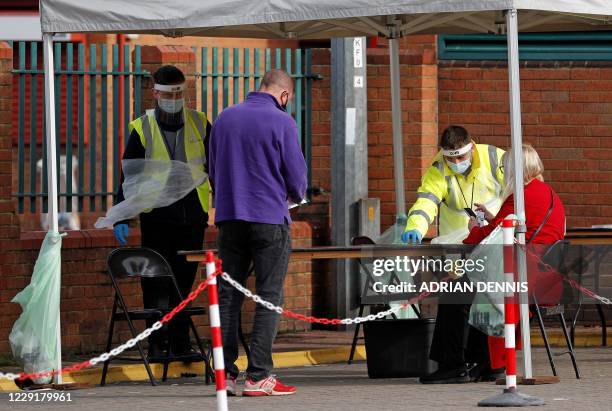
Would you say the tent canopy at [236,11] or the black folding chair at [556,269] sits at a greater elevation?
the tent canopy at [236,11]

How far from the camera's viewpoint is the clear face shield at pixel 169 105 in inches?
426

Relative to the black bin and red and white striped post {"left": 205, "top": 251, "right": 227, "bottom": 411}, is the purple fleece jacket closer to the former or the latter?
the black bin

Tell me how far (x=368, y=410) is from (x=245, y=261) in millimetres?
1386

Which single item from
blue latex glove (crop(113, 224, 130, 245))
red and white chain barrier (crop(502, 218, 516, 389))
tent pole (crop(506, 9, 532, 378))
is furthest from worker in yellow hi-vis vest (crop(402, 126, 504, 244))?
blue latex glove (crop(113, 224, 130, 245))

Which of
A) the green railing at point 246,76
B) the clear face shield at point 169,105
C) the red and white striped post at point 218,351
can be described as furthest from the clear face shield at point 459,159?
the green railing at point 246,76

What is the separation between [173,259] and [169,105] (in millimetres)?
1089

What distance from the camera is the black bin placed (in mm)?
10070

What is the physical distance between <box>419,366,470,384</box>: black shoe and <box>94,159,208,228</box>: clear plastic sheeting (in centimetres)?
220

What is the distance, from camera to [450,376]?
986cm

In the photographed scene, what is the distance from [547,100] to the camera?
1354 centimetres

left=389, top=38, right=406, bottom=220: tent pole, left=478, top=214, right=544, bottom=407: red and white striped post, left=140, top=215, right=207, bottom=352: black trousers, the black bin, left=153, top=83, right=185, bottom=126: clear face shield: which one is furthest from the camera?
left=389, top=38, right=406, bottom=220: tent pole

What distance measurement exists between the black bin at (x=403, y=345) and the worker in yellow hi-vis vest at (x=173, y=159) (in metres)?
1.44

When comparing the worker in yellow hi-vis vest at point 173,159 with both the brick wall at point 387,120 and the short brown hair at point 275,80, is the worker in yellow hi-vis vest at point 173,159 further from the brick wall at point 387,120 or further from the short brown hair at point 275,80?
the brick wall at point 387,120

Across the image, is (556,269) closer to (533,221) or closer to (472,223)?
(533,221)
